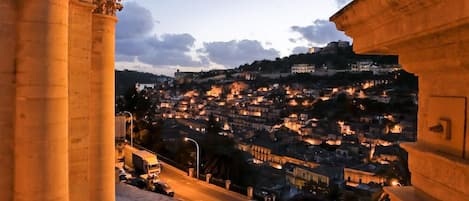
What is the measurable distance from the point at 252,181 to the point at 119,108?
2037 cm

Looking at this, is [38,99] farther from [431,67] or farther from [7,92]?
[431,67]

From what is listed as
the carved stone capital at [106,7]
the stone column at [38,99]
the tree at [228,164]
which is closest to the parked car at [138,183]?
the tree at [228,164]

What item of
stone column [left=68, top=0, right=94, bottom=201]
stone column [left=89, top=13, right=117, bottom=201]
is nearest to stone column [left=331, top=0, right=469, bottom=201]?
stone column [left=68, top=0, right=94, bottom=201]

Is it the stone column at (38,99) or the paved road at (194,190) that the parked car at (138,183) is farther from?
the stone column at (38,99)

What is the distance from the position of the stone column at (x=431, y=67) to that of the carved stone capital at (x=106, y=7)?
932 cm

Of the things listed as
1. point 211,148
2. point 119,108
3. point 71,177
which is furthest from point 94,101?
point 119,108

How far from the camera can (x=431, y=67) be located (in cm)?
271

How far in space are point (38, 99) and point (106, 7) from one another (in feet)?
17.5

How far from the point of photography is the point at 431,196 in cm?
278

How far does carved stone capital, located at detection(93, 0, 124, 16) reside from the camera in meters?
11.1

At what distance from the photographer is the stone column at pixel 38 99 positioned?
669 cm

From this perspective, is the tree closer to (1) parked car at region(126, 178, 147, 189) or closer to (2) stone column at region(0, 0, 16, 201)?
(1) parked car at region(126, 178, 147, 189)

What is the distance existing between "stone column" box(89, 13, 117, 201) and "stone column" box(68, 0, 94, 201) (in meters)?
1.18

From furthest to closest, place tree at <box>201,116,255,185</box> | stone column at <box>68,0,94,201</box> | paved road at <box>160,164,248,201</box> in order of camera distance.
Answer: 1. tree at <box>201,116,255,185</box>
2. paved road at <box>160,164,248,201</box>
3. stone column at <box>68,0,94,201</box>
